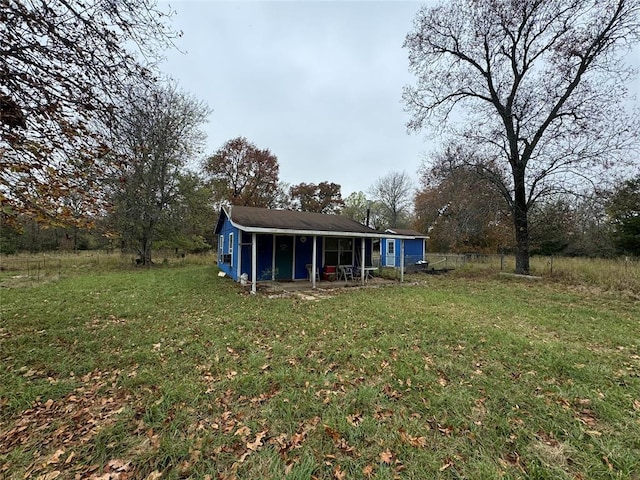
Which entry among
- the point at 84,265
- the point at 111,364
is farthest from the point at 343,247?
the point at 84,265

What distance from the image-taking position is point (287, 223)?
10.3 meters

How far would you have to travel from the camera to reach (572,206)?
13.6m

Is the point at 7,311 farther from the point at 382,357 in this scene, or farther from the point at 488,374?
the point at 488,374

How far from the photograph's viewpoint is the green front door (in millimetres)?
10891

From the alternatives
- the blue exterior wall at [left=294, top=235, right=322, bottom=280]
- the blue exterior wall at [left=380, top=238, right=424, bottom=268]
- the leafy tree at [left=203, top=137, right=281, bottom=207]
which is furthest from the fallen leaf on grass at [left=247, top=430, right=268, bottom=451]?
the leafy tree at [left=203, top=137, right=281, bottom=207]

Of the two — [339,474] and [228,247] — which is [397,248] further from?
[339,474]

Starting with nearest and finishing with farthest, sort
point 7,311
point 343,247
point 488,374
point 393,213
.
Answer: point 488,374, point 7,311, point 343,247, point 393,213

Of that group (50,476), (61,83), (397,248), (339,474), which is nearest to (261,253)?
(61,83)

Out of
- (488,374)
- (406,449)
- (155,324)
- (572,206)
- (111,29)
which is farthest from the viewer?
(572,206)

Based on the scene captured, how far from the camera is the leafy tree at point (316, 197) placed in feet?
105

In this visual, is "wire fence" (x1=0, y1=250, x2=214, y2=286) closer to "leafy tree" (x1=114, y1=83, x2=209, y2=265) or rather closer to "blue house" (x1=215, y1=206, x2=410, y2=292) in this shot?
"leafy tree" (x1=114, y1=83, x2=209, y2=265)

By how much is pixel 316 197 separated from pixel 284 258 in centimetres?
2222

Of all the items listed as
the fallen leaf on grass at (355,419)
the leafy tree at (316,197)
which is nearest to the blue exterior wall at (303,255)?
the fallen leaf on grass at (355,419)

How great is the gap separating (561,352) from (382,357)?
2.76 meters
